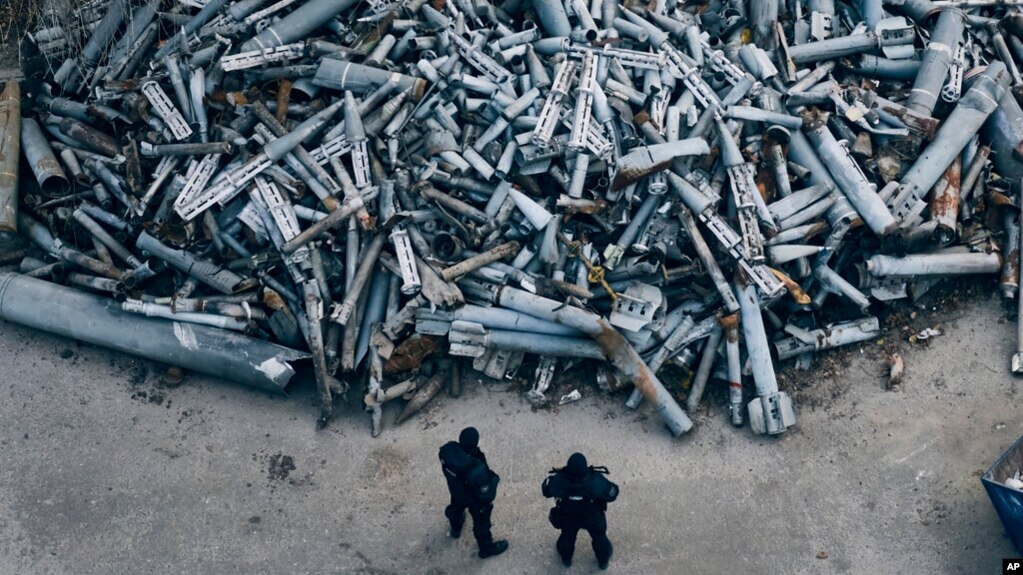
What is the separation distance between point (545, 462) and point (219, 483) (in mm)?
3762

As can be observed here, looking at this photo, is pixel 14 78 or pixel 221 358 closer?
pixel 221 358

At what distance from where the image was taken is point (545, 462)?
425 inches

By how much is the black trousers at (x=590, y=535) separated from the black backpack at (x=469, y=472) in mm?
849

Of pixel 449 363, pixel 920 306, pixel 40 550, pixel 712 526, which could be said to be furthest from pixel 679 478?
pixel 40 550

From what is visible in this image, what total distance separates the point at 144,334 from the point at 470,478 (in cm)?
503

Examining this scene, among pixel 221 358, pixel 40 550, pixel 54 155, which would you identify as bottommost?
pixel 40 550

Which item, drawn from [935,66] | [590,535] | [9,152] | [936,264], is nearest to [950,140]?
[935,66]

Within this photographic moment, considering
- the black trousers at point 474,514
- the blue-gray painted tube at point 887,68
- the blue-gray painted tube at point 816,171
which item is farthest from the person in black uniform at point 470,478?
the blue-gray painted tube at point 887,68

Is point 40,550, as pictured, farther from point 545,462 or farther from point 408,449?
point 545,462

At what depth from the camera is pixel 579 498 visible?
8820mm

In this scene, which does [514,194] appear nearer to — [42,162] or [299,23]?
[299,23]

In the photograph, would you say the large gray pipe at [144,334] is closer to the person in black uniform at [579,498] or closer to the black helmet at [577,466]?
the person in black uniform at [579,498]

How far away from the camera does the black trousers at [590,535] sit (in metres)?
9.11

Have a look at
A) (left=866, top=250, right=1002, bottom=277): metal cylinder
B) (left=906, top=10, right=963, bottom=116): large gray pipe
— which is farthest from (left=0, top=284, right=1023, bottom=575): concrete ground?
(left=906, top=10, right=963, bottom=116): large gray pipe
